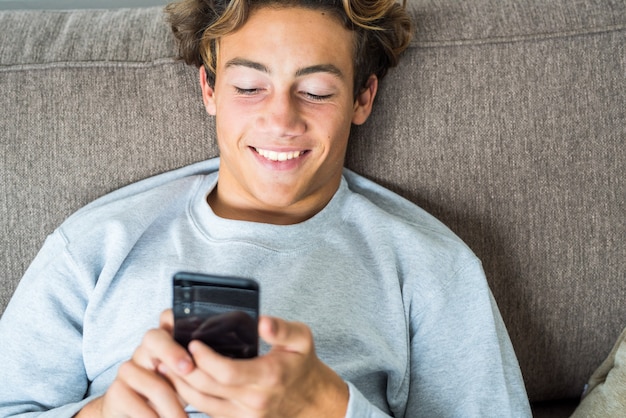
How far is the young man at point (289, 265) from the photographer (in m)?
1.22

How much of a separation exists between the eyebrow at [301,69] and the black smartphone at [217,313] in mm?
520

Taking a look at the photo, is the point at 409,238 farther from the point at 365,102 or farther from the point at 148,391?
the point at 148,391

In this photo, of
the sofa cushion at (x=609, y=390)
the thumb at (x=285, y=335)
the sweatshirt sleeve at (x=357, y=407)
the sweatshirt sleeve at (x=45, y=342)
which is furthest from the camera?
the sofa cushion at (x=609, y=390)

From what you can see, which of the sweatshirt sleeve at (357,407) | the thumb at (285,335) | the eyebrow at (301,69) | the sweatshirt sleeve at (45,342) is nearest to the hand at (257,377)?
the thumb at (285,335)

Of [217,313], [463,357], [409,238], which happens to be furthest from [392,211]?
[217,313]

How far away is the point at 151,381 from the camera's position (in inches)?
34.4

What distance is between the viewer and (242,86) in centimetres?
126

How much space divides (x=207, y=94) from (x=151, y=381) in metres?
0.66

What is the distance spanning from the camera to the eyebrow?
1237mm

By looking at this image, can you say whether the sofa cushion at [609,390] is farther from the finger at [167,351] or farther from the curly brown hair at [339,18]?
the finger at [167,351]

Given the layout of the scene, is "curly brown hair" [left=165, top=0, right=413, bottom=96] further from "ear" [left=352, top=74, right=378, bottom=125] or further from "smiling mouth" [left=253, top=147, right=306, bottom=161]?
"smiling mouth" [left=253, top=147, right=306, bottom=161]

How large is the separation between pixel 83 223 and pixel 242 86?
39 centimetres

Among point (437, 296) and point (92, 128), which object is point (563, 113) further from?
point (92, 128)

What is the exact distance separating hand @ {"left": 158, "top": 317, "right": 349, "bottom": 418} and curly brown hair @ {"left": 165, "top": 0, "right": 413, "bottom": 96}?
65 centimetres
